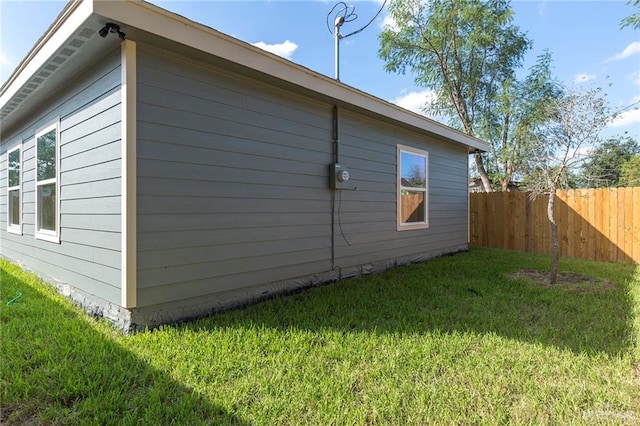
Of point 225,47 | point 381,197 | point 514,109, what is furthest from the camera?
point 514,109

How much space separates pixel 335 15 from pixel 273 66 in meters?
4.65

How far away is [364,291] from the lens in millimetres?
4023

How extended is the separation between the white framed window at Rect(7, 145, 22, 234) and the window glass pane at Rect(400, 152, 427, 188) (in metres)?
6.34

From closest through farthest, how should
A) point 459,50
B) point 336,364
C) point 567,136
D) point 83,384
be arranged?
1. point 83,384
2. point 336,364
3. point 567,136
4. point 459,50

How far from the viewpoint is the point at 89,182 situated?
315 cm

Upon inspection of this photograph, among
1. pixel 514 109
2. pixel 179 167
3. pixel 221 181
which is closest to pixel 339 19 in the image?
pixel 221 181

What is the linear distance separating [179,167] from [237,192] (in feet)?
2.12

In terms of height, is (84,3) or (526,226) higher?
(84,3)

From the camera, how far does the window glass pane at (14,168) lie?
5391 mm

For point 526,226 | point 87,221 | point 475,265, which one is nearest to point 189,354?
point 87,221

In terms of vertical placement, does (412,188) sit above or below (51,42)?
below

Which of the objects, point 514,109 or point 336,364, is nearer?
point 336,364

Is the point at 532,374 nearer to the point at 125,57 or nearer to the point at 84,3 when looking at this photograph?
the point at 125,57

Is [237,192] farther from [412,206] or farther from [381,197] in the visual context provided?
[412,206]
